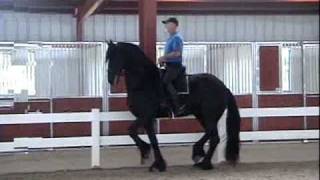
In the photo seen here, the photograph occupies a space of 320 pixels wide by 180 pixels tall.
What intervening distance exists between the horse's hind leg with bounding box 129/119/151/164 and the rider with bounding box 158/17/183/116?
0.56m

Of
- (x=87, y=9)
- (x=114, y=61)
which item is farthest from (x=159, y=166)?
(x=87, y=9)

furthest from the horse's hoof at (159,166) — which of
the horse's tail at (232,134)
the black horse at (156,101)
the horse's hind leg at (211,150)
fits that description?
the horse's tail at (232,134)

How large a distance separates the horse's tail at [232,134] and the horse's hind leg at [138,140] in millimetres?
1084

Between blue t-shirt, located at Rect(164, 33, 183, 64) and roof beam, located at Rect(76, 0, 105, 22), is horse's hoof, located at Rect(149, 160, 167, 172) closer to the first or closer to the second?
blue t-shirt, located at Rect(164, 33, 183, 64)

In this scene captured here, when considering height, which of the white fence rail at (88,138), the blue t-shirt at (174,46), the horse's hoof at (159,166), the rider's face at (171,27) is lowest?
the horse's hoof at (159,166)

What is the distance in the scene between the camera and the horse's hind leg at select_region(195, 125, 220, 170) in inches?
323

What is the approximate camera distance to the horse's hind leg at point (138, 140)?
8.21 meters

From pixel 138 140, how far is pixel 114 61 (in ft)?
3.60

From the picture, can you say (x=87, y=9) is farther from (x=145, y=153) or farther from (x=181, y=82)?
(x=145, y=153)

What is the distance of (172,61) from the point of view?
8250mm

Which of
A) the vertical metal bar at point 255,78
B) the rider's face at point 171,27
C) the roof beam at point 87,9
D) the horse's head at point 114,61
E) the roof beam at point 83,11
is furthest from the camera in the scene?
the roof beam at point 83,11

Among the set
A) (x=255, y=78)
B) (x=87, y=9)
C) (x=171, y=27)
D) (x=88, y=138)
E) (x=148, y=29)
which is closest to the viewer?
(x=171, y=27)

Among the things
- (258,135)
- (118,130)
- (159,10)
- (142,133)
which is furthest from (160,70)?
(159,10)

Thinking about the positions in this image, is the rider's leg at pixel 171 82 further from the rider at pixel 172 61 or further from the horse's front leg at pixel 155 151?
the horse's front leg at pixel 155 151
